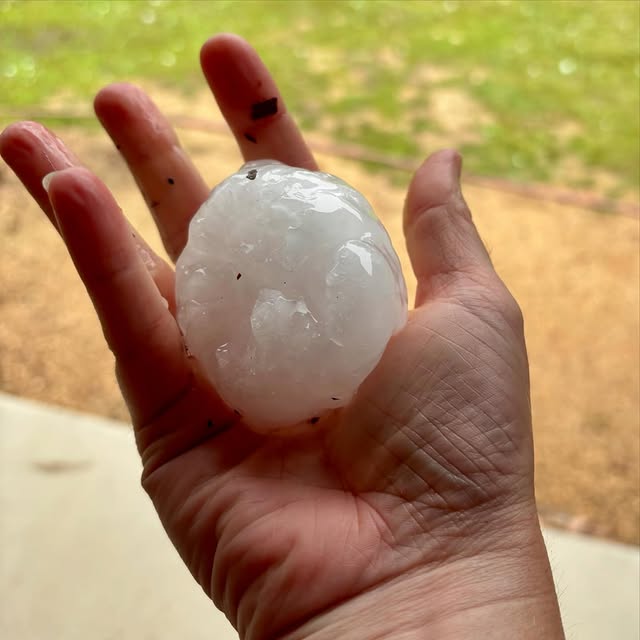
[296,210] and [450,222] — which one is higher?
[296,210]

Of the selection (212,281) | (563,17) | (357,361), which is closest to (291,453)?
(357,361)

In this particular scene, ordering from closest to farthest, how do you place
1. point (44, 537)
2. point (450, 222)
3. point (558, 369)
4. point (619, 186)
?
point (450, 222) < point (44, 537) < point (558, 369) < point (619, 186)

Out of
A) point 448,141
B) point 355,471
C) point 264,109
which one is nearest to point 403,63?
point 448,141

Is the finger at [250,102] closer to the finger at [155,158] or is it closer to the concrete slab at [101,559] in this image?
the finger at [155,158]

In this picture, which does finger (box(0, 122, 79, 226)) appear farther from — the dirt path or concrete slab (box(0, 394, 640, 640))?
the dirt path

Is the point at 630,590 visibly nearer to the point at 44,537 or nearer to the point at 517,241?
the point at 44,537

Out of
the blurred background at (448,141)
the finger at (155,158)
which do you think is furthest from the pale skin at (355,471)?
the blurred background at (448,141)

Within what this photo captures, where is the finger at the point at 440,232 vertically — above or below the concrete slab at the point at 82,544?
above
